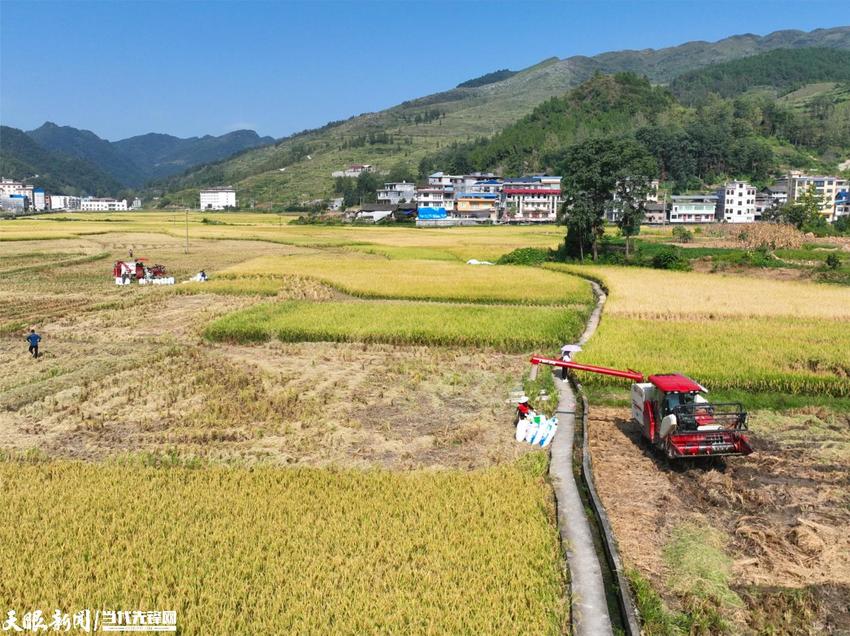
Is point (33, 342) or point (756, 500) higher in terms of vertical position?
point (33, 342)

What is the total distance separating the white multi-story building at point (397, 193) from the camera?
383 feet

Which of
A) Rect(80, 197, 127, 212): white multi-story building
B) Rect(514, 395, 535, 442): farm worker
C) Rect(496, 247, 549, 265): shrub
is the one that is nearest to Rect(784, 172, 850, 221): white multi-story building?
Rect(496, 247, 549, 265): shrub

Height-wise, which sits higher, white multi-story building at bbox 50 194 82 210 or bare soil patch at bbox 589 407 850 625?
white multi-story building at bbox 50 194 82 210

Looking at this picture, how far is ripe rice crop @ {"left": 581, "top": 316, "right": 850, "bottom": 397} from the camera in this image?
15.2 m

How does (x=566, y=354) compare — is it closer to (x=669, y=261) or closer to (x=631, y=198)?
(x=669, y=261)

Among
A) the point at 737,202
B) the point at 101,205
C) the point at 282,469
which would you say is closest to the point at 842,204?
the point at 737,202

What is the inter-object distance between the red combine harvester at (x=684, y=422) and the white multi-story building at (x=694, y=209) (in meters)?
86.2

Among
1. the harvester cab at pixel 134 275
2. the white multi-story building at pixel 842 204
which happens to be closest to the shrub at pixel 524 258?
the harvester cab at pixel 134 275

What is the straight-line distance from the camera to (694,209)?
90188 millimetres

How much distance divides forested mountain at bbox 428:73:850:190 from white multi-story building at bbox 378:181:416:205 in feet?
53.5

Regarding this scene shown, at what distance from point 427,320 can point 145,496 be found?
13.9 m

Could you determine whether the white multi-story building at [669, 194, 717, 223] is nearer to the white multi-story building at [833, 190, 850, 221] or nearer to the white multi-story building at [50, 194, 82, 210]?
the white multi-story building at [833, 190, 850, 221]

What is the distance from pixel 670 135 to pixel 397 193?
4982cm

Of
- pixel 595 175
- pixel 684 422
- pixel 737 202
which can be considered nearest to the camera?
pixel 684 422
